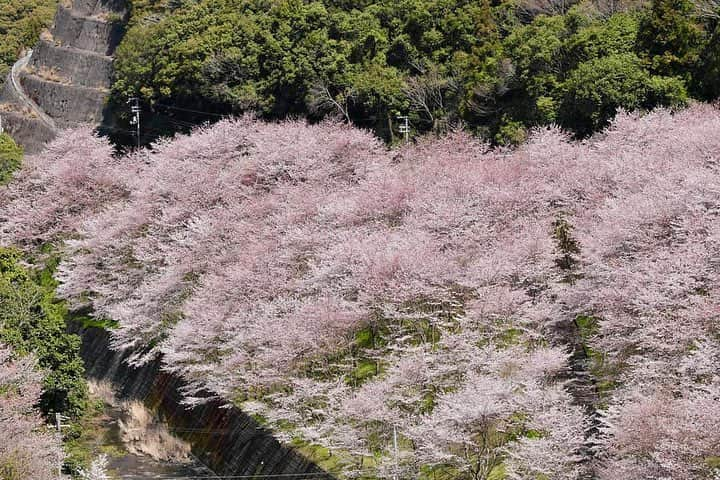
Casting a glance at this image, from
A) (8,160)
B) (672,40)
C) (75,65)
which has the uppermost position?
(672,40)

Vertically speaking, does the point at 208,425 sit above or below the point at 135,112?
below

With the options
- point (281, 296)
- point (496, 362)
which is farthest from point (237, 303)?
point (496, 362)

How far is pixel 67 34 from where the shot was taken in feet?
236

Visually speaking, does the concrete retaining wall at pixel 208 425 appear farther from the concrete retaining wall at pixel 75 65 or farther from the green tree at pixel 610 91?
the concrete retaining wall at pixel 75 65

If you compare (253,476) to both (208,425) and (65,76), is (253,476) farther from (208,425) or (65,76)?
(65,76)

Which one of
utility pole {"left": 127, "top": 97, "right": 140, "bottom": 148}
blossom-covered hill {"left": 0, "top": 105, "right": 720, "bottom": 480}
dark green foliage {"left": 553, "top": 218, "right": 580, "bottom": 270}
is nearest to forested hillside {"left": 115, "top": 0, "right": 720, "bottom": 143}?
utility pole {"left": 127, "top": 97, "right": 140, "bottom": 148}

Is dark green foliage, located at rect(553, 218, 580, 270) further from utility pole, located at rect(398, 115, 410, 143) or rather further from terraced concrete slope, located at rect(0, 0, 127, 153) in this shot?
terraced concrete slope, located at rect(0, 0, 127, 153)

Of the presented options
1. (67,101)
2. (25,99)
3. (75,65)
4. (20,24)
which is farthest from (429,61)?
(20,24)

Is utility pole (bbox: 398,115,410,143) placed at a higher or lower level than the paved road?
higher

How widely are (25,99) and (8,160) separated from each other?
14984 millimetres

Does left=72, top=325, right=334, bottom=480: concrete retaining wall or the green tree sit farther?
the green tree

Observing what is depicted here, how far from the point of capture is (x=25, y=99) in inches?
2724

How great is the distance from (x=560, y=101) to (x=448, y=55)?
9.25m

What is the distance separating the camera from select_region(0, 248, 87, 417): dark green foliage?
26.8 m
